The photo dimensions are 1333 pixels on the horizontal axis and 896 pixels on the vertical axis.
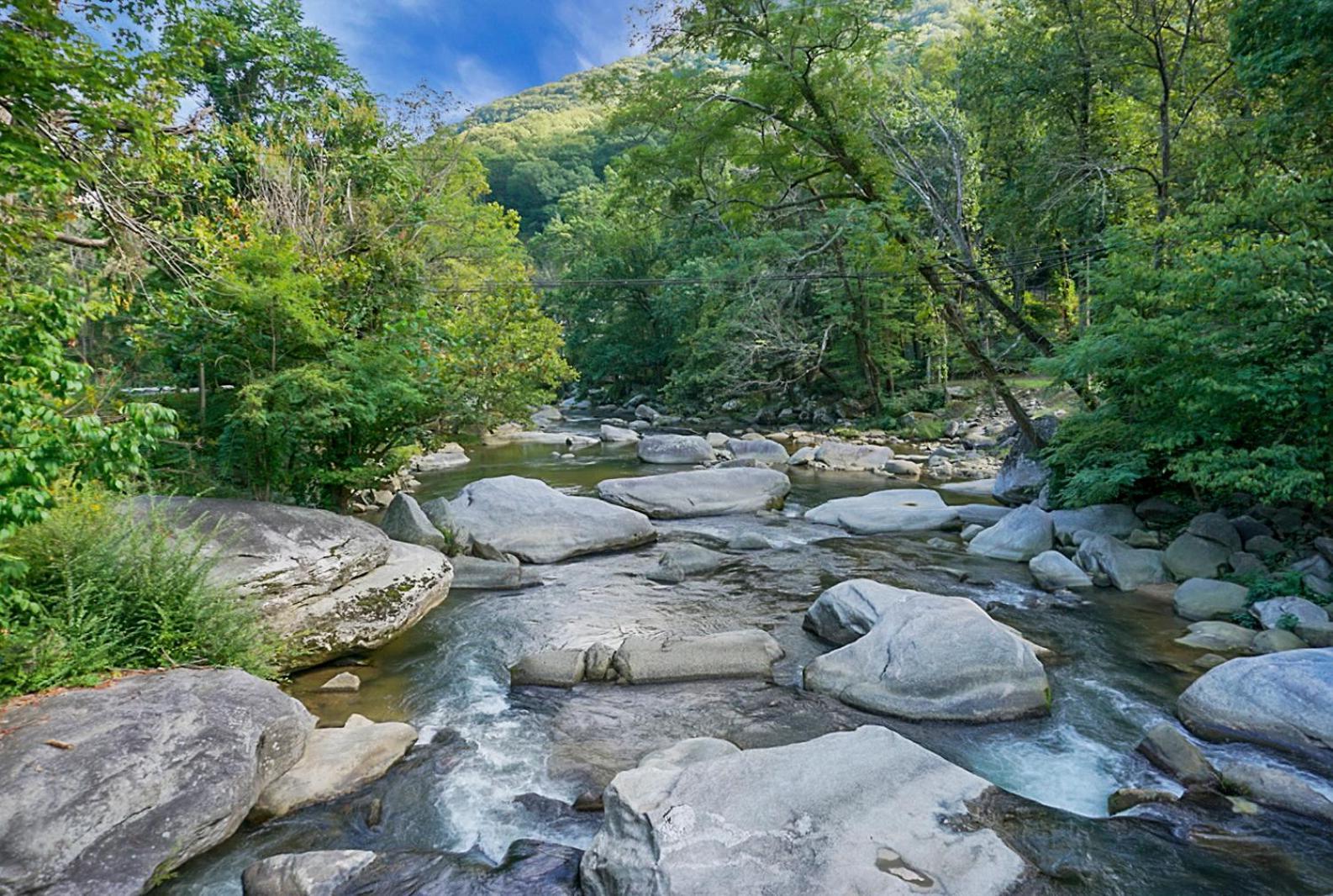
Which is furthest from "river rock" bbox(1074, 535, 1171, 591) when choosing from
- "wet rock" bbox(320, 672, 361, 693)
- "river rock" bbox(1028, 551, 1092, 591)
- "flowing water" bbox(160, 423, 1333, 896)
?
"wet rock" bbox(320, 672, 361, 693)

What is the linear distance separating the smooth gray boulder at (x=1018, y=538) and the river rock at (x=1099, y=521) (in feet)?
0.53

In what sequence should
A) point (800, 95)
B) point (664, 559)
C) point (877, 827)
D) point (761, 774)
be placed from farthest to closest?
point (800, 95) < point (664, 559) < point (761, 774) < point (877, 827)

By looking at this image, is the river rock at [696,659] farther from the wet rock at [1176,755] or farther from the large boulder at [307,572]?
the wet rock at [1176,755]

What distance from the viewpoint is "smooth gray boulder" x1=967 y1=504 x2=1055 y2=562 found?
34.2ft

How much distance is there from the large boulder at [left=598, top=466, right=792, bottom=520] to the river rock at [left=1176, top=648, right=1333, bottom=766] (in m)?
8.46

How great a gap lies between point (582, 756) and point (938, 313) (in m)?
11.6

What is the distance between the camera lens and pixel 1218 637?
23.2 feet

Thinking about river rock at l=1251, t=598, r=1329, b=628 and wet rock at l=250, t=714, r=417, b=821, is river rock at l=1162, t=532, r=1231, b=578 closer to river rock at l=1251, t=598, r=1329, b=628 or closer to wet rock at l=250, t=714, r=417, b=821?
river rock at l=1251, t=598, r=1329, b=628

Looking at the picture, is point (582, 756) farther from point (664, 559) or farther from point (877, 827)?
point (664, 559)

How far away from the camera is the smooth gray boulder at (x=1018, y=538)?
10.4 metres

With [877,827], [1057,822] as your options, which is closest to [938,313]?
[1057,822]

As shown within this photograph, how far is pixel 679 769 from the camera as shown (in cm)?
433

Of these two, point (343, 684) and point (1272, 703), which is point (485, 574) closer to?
point (343, 684)

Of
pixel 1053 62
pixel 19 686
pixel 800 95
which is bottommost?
pixel 19 686
